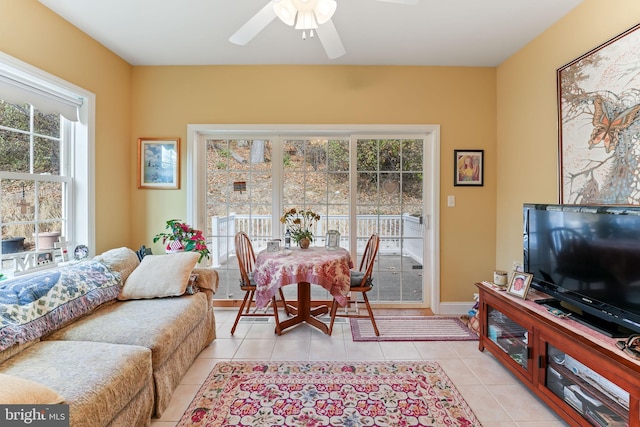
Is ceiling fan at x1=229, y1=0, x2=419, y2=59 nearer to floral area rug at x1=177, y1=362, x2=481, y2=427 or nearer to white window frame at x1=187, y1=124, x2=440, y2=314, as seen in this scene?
white window frame at x1=187, y1=124, x2=440, y2=314

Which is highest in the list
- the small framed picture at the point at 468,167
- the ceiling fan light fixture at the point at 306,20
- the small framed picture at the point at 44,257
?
the ceiling fan light fixture at the point at 306,20

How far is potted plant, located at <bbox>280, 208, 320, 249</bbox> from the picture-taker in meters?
2.94

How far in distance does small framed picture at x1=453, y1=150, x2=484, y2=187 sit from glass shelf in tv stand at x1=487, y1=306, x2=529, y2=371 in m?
1.44

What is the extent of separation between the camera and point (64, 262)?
8.28ft

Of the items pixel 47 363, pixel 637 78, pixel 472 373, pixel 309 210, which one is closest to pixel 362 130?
pixel 309 210

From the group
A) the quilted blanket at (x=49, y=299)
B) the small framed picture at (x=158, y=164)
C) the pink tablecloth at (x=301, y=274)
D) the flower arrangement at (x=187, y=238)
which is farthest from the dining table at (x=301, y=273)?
the small framed picture at (x=158, y=164)

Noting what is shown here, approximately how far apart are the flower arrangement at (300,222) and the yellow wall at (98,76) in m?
1.73

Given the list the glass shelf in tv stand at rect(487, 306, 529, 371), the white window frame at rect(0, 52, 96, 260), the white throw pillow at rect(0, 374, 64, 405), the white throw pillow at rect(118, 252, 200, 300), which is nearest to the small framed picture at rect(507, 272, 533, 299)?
the glass shelf in tv stand at rect(487, 306, 529, 371)

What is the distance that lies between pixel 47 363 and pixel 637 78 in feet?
11.7

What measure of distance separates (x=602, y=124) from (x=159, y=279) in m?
3.33

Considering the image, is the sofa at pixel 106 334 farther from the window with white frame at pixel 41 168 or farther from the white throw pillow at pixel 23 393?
the window with white frame at pixel 41 168

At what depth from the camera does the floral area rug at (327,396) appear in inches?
66.7

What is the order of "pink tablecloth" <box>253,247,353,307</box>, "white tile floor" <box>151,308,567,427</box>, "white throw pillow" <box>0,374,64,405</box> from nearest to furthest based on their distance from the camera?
"white throw pillow" <box>0,374,64,405</box>
"white tile floor" <box>151,308,567,427</box>
"pink tablecloth" <box>253,247,353,307</box>

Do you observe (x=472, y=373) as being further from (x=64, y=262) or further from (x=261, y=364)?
(x=64, y=262)
